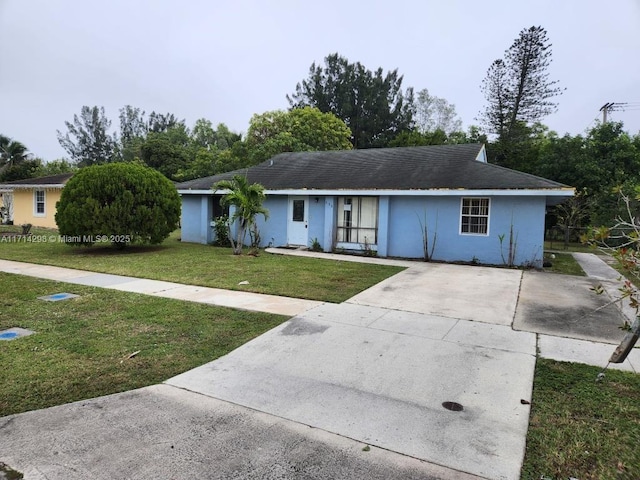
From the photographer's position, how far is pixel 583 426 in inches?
119

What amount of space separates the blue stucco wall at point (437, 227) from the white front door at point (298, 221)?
0.18 metres

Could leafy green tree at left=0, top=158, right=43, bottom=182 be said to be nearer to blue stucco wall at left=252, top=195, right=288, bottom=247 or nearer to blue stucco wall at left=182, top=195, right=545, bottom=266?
blue stucco wall at left=252, top=195, right=288, bottom=247

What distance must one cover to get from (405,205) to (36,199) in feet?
67.6

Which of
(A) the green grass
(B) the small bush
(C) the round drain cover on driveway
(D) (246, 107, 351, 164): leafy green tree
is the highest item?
(D) (246, 107, 351, 164): leafy green tree

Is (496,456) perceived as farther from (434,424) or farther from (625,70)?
(625,70)

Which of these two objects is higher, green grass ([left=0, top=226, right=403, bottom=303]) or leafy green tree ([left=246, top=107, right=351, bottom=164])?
leafy green tree ([left=246, top=107, right=351, bottom=164])

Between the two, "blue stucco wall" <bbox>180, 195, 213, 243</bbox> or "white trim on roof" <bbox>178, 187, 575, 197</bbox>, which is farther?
"blue stucco wall" <bbox>180, 195, 213, 243</bbox>

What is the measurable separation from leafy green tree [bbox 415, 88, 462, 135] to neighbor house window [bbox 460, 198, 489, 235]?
3923 cm

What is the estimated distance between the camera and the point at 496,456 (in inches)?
105

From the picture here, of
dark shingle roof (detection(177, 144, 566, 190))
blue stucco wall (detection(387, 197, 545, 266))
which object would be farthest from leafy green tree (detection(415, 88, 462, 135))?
blue stucco wall (detection(387, 197, 545, 266))

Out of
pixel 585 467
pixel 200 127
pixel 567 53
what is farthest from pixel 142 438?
→ pixel 200 127

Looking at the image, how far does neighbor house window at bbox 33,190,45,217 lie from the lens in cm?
2189

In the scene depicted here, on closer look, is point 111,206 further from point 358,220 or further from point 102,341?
point 102,341

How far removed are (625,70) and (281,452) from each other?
975 inches
